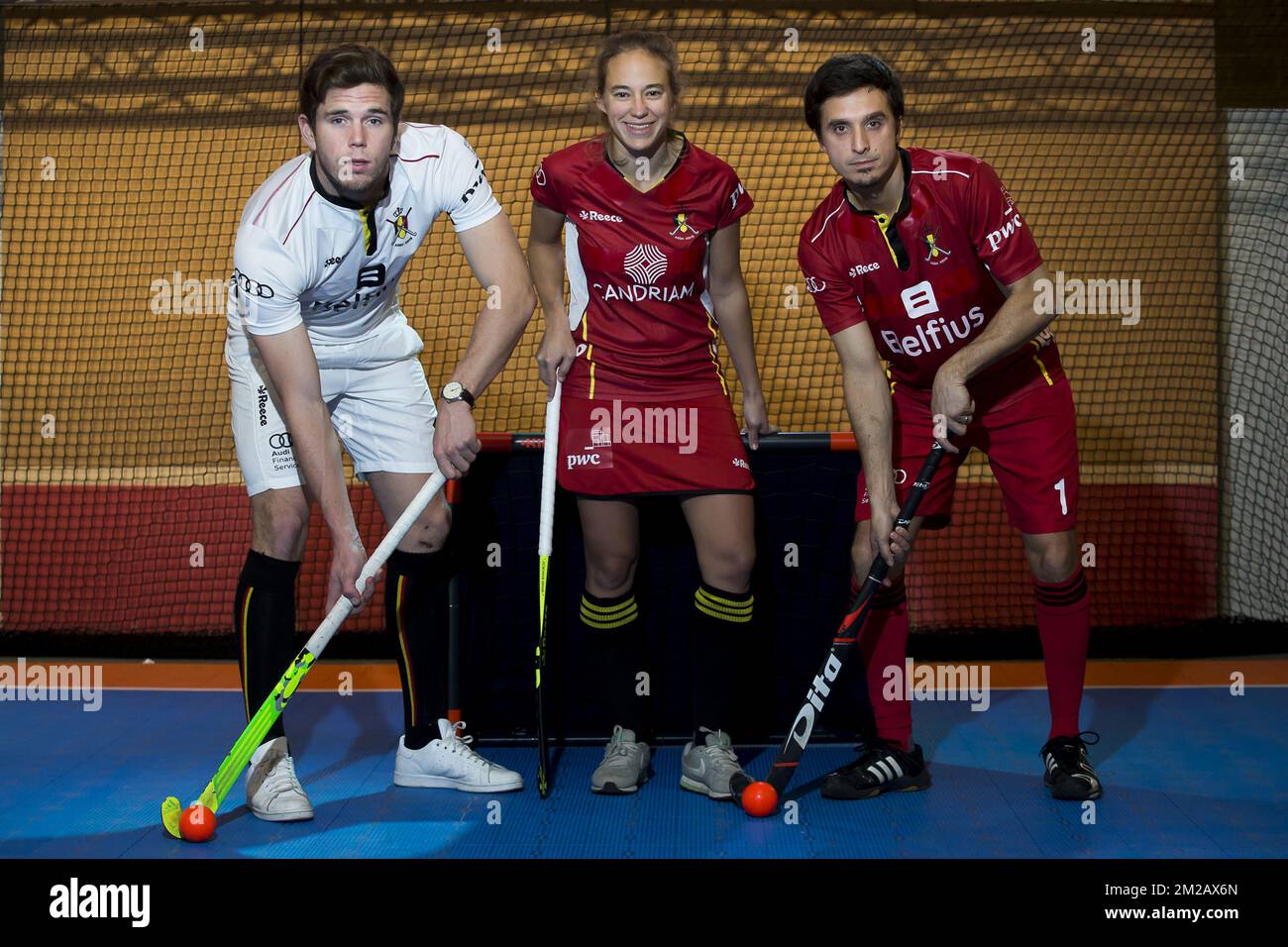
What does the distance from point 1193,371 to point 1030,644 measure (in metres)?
1.98

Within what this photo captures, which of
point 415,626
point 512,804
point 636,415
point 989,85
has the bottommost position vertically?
point 512,804

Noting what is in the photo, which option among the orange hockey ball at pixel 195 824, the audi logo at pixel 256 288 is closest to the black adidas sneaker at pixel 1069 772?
the orange hockey ball at pixel 195 824

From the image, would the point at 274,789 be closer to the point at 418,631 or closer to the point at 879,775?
the point at 418,631

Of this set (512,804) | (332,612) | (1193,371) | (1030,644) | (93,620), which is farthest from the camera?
(1193,371)

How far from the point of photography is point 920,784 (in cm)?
284

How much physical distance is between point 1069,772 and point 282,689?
1.69 meters

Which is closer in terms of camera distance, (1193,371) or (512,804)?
(512,804)

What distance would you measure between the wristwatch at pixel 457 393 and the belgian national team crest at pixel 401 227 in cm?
35

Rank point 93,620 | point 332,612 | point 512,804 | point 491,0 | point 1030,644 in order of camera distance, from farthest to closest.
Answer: point 491,0 → point 93,620 → point 1030,644 → point 512,804 → point 332,612

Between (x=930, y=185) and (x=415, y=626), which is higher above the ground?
(x=930, y=185)

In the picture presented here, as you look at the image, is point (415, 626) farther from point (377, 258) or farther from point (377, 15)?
point (377, 15)

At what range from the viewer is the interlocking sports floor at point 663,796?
2.46m

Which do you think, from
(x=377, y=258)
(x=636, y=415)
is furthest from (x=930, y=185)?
(x=377, y=258)

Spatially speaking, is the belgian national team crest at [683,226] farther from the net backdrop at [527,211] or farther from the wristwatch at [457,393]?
the net backdrop at [527,211]
